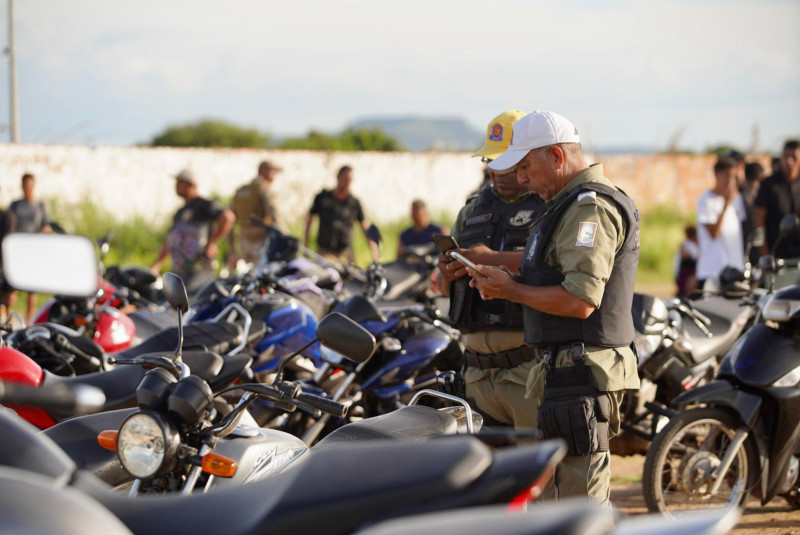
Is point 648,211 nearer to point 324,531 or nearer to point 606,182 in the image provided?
point 606,182

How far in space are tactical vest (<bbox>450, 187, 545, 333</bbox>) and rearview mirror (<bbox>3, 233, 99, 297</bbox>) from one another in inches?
70.9

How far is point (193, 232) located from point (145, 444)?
689cm

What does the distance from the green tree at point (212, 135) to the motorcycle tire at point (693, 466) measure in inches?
2156

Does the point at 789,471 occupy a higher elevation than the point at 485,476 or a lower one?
lower

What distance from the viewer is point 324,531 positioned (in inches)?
69.7

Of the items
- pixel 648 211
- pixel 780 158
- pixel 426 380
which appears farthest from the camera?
pixel 648 211

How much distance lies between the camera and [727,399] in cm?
469

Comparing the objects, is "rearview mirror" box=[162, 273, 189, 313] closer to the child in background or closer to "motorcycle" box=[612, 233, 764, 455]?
"motorcycle" box=[612, 233, 764, 455]

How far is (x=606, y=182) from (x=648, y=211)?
742 inches

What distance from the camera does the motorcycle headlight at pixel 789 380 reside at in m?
4.67

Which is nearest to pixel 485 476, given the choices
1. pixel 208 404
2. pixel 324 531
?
pixel 324 531

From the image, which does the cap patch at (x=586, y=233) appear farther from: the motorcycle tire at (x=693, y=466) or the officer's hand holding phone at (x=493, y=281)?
the motorcycle tire at (x=693, y=466)

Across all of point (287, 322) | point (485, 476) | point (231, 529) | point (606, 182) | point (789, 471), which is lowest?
point (789, 471)

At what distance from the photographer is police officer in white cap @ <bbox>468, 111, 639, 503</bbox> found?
3291 millimetres
